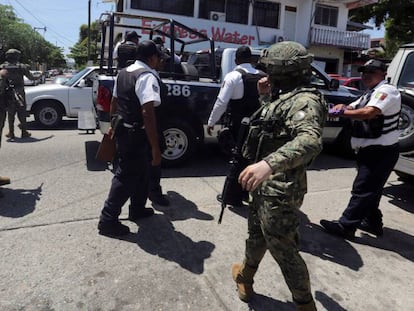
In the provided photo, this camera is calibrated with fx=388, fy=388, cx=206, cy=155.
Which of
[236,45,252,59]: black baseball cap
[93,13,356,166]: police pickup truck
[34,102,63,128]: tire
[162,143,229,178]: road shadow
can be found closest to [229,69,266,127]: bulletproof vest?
[236,45,252,59]: black baseball cap

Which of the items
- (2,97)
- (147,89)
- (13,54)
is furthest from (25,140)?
(147,89)

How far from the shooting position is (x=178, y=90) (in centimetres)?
564

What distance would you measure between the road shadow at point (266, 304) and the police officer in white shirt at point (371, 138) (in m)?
1.37

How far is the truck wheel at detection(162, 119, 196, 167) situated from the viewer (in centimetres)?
569

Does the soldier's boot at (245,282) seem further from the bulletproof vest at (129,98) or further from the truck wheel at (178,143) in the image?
the truck wheel at (178,143)

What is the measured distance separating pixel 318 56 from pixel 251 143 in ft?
81.5

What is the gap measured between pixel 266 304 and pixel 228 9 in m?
21.4

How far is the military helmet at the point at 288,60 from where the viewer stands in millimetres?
2133

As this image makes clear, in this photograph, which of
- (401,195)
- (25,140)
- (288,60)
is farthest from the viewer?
(25,140)

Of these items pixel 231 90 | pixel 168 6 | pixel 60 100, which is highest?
pixel 168 6

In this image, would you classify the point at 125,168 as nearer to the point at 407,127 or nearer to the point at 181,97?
the point at 181,97

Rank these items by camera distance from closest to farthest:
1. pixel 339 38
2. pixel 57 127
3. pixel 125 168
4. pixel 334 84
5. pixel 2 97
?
pixel 125 168, pixel 2 97, pixel 334 84, pixel 57 127, pixel 339 38

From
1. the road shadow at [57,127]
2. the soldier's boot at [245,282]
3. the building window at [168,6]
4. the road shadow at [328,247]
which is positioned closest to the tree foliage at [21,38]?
the building window at [168,6]

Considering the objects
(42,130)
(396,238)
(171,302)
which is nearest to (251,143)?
(171,302)
